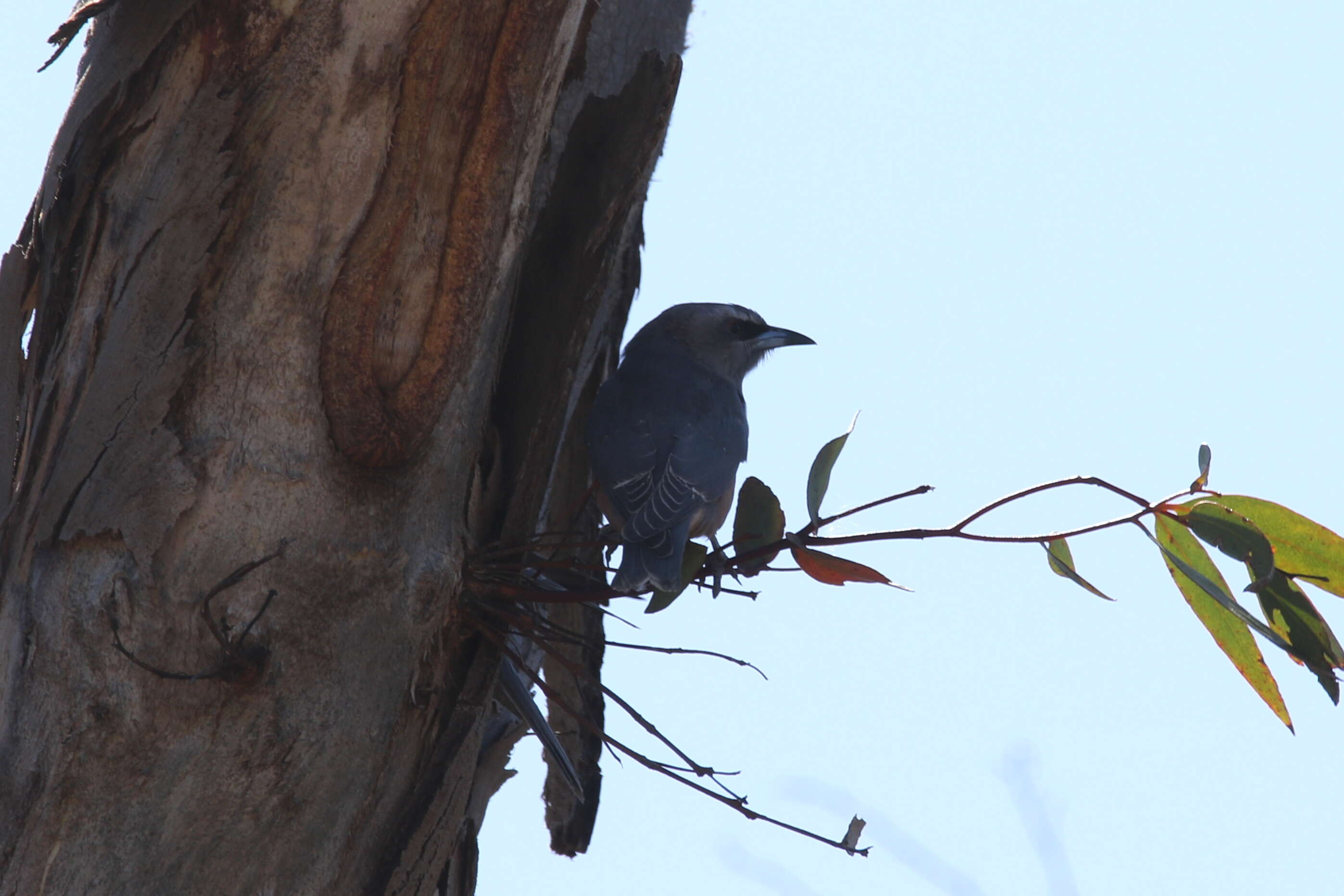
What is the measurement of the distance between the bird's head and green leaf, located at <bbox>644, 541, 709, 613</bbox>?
80.7 inches

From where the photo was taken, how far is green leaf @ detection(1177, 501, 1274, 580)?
2.47m

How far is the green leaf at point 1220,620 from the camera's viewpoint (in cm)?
272

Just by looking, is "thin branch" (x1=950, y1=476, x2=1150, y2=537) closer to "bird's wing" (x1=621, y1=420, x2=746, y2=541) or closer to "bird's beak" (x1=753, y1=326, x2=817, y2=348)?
"bird's wing" (x1=621, y1=420, x2=746, y2=541)

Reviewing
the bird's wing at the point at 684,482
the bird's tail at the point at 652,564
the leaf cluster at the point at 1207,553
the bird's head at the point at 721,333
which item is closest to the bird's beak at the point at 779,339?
the bird's head at the point at 721,333

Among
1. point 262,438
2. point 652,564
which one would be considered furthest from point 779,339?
point 262,438

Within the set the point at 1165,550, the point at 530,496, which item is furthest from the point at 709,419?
the point at 1165,550

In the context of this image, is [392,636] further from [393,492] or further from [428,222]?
[428,222]

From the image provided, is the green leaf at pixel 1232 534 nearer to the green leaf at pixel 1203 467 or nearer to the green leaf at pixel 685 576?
the green leaf at pixel 1203 467

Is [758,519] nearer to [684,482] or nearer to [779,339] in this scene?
[684,482]

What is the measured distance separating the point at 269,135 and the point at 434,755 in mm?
1200

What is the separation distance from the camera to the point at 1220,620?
2.77m

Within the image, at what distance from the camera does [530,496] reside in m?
2.70

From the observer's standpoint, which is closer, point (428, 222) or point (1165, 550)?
point (428, 222)

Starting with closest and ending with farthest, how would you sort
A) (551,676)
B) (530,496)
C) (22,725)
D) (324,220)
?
(22,725) < (324,220) < (530,496) < (551,676)
